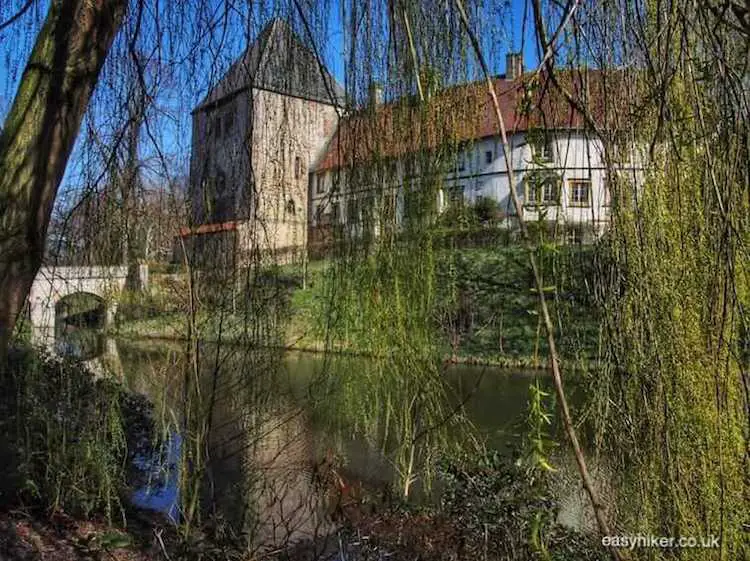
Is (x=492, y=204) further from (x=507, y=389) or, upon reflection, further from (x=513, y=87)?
(x=507, y=389)

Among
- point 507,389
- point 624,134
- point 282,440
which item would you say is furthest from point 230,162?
point 507,389

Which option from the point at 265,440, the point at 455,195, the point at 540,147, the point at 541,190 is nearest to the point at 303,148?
the point at 455,195

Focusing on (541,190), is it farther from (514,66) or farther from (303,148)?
(303,148)

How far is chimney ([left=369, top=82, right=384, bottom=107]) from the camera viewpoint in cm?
176

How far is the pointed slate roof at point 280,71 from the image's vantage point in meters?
1.84

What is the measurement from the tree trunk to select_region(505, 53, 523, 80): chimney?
816 millimetres

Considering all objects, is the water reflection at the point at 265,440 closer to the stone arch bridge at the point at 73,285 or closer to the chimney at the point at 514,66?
the stone arch bridge at the point at 73,285

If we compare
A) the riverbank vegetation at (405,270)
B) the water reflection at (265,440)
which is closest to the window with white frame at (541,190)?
the riverbank vegetation at (405,270)

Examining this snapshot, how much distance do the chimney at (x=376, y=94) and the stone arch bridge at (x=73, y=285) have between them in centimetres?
117

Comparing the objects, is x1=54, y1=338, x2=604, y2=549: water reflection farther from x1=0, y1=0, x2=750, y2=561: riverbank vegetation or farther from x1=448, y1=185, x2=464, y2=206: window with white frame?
x1=448, y1=185, x2=464, y2=206: window with white frame

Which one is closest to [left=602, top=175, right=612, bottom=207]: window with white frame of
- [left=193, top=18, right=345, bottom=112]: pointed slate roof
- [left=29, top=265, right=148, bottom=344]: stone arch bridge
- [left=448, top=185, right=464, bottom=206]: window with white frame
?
[left=448, top=185, right=464, bottom=206]: window with white frame

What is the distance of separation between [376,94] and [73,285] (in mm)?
1643

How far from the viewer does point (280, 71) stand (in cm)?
189

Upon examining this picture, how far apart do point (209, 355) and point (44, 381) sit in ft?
5.42
